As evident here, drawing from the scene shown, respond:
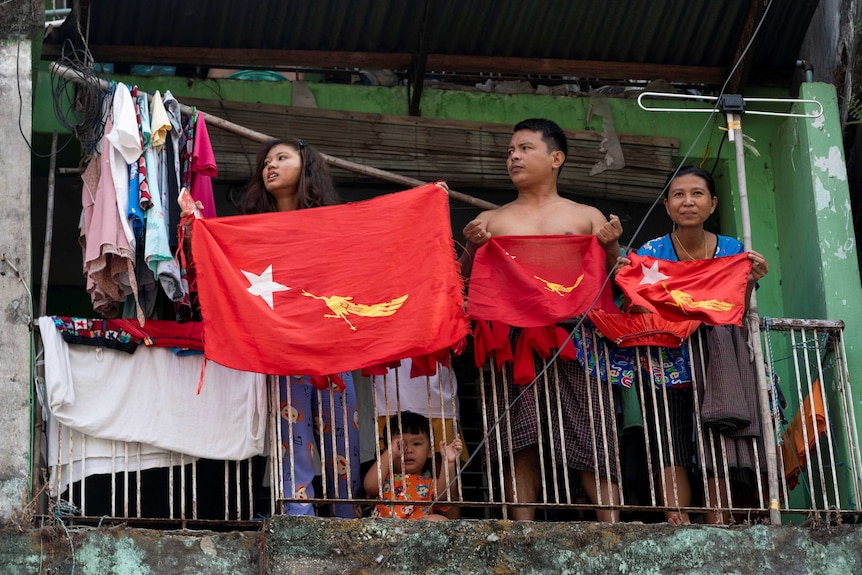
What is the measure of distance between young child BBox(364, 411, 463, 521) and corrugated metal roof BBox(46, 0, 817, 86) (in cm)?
268

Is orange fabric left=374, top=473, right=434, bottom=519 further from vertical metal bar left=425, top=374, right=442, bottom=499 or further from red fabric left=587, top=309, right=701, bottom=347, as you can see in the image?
red fabric left=587, top=309, right=701, bottom=347

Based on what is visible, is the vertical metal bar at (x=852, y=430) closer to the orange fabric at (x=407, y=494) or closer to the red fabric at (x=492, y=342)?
the red fabric at (x=492, y=342)

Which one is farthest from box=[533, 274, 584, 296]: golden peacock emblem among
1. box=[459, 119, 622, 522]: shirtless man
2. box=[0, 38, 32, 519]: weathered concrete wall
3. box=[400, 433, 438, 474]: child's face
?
box=[0, 38, 32, 519]: weathered concrete wall

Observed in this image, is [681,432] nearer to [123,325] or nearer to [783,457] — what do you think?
[783,457]

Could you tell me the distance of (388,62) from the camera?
9.52 metres

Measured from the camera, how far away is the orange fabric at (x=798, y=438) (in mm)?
8086

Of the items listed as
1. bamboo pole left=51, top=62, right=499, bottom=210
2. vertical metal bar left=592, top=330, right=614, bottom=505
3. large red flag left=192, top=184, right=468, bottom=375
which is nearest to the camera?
large red flag left=192, top=184, right=468, bottom=375

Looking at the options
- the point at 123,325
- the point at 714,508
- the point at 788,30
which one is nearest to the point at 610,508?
the point at 714,508

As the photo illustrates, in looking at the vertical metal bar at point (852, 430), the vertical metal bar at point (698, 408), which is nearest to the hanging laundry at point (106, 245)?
the vertical metal bar at point (698, 408)

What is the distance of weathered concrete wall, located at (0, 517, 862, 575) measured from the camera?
22.3 feet

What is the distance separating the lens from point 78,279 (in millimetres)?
10719

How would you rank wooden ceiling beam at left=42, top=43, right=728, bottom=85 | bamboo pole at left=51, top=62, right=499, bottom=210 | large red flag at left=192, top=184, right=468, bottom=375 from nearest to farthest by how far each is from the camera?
large red flag at left=192, top=184, right=468, bottom=375, bamboo pole at left=51, top=62, right=499, bottom=210, wooden ceiling beam at left=42, top=43, right=728, bottom=85

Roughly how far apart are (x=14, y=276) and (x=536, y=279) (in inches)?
105

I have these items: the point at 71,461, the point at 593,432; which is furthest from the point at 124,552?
the point at 593,432
